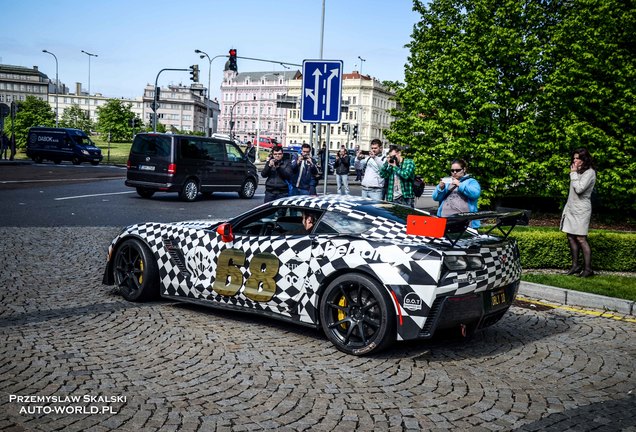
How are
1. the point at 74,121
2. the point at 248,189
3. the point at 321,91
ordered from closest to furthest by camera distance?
the point at 321,91
the point at 248,189
the point at 74,121

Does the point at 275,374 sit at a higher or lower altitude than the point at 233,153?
lower

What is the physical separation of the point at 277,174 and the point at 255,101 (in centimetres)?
16338

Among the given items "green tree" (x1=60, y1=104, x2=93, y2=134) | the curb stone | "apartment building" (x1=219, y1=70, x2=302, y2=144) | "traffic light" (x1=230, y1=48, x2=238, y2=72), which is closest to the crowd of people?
the curb stone

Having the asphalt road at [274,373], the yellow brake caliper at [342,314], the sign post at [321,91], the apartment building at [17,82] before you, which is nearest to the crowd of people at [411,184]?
the sign post at [321,91]

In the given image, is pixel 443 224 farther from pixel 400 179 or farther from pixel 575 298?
pixel 400 179

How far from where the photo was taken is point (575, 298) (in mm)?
7684

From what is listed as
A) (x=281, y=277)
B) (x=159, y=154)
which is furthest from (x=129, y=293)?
(x=159, y=154)

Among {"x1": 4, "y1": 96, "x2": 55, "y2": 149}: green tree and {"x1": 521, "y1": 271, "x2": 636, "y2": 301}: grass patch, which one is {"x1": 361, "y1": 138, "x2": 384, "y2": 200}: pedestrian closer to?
{"x1": 521, "y1": 271, "x2": 636, "y2": 301}: grass patch

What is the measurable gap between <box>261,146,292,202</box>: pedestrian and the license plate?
23.2ft

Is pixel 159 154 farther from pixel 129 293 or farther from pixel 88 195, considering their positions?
pixel 129 293

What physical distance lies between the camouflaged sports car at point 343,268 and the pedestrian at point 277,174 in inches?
213

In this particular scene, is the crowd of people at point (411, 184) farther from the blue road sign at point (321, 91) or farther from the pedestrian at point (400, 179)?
the blue road sign at point (321, 91)

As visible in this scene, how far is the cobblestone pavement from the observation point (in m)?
3.81

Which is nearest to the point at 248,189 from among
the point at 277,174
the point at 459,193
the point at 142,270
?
the point at 277,174
